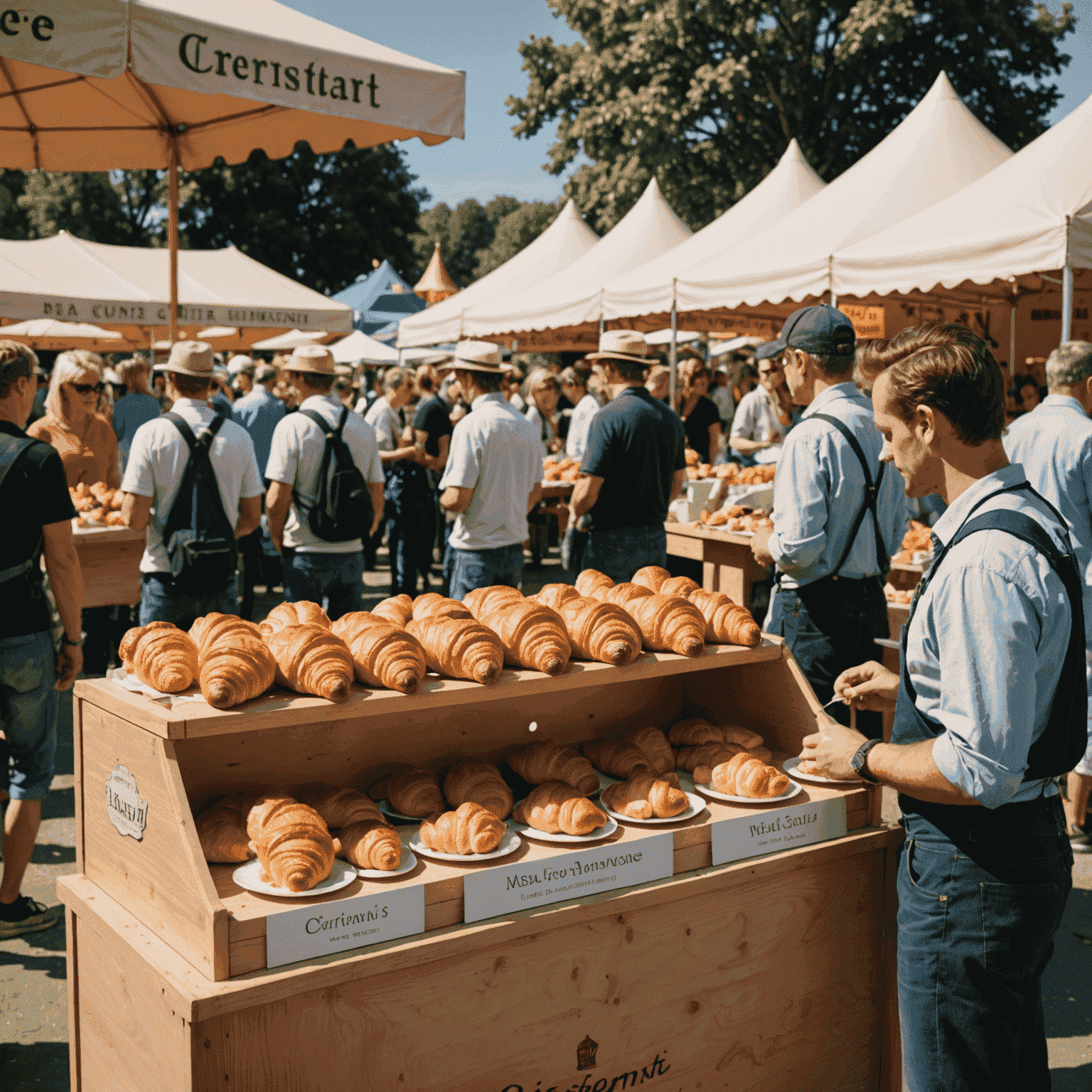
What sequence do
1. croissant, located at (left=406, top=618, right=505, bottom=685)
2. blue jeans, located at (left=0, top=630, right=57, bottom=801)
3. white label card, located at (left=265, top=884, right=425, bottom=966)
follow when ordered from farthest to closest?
blue jeans, located at (left=0, top=630, right=57, bottom=801), croissant, located at (left=406, top=618, right=505, bottom=685), white label card, located at (left=265, top=884, right=425, bottom=966)

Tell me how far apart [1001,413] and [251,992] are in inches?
64.6

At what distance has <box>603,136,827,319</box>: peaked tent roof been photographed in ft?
31.9

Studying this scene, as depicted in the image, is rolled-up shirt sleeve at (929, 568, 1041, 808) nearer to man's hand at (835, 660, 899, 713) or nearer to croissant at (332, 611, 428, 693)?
man's hand at (835, 660, 899, 713)

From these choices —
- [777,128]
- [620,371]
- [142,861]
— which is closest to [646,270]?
[620,371]

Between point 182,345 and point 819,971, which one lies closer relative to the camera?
point 819,971

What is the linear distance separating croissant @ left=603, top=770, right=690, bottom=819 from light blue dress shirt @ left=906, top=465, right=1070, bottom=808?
2.53ft

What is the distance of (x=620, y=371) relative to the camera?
5.47m

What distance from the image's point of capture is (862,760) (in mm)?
2053

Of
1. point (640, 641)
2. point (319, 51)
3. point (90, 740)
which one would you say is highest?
point (319, 51)

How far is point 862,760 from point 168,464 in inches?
141

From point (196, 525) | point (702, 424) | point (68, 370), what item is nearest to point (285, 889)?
Answer: point (196, 525)

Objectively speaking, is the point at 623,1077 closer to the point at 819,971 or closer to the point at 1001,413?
the point at 819,971

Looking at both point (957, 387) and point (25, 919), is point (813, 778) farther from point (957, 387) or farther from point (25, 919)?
point (25, 919)

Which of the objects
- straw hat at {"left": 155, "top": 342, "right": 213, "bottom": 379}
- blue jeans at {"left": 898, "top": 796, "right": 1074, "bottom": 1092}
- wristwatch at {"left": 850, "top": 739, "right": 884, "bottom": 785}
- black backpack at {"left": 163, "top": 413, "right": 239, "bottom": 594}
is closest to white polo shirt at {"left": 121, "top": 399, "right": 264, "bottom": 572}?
black backpack at {"left": 163, "top": 413, "right": 239, "bottom": 594}
